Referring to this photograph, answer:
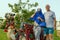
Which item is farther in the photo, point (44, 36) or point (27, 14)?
point (27, 14)

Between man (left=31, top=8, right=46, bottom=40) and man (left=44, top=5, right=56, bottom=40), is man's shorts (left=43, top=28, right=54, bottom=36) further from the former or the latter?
man (left=31, top=8, right=46, bottom=40)

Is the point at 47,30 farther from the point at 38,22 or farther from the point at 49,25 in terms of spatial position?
the point at 38,22

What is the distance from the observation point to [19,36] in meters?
9.09

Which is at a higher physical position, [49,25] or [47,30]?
[49,25]

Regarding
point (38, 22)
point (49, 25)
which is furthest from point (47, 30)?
point (38, 22)

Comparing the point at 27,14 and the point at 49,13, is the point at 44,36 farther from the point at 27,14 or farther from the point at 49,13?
the point at 27,14

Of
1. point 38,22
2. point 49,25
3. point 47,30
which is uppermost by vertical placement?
point 38,22

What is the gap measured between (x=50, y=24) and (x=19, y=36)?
120 cm

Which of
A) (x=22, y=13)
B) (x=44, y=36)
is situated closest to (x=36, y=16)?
(x=44, y=36)

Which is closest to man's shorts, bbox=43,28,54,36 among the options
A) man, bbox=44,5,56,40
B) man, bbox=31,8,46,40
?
man, bbox=44,5,56,40

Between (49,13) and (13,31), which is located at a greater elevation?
(49,13)

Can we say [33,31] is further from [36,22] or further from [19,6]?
[19,6]

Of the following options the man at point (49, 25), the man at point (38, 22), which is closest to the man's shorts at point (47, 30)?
the man at point (49, 25)

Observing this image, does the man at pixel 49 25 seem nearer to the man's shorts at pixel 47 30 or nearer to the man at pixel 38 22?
the man's shorts at pixel 47 30
